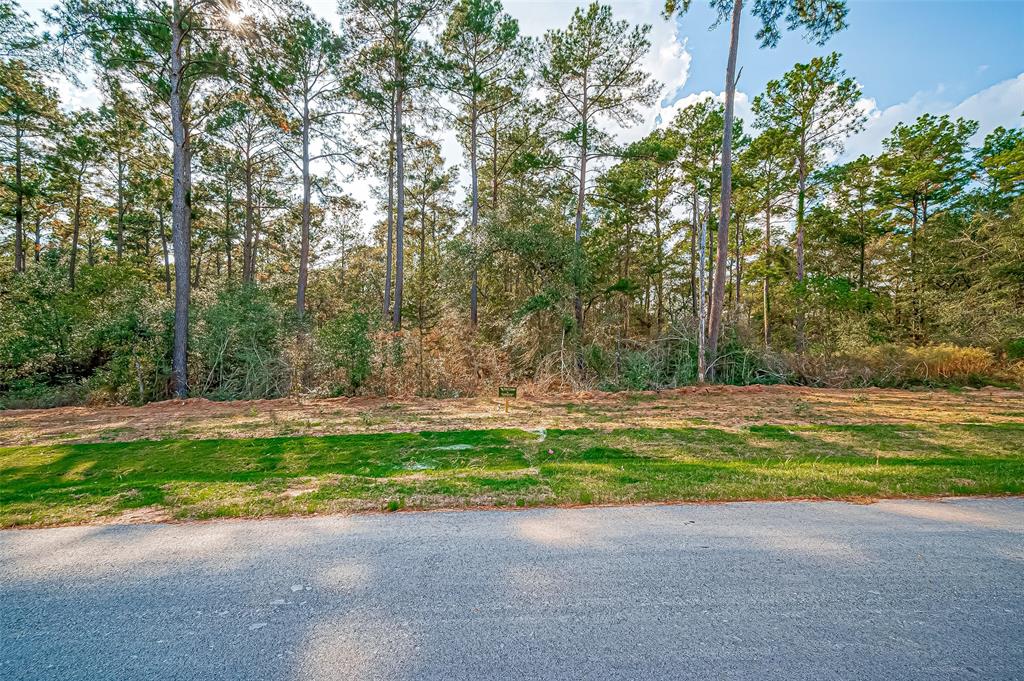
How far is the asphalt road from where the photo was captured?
203 cm

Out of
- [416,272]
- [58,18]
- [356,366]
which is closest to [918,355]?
[356,366]

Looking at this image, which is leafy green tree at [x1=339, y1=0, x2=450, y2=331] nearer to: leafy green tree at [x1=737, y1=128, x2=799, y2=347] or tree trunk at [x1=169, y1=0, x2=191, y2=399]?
tree trunk at [x1=169, y1=0, x2=191, y2=399]

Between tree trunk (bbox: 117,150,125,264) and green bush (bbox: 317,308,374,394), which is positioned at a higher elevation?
tree trunk (bbox: 117,150,125,264)

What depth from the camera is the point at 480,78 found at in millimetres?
17188

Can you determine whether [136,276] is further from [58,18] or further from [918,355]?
[918,355]

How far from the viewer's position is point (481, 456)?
606cm

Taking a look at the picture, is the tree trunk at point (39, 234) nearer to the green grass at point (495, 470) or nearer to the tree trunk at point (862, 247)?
the green grass at point (495, 470)

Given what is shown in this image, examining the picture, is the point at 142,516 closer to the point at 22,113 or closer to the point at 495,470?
the point at 495,470

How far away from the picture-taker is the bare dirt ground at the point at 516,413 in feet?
26.5

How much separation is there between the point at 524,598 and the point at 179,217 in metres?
15.0

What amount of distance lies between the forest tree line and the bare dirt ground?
1.53 metres

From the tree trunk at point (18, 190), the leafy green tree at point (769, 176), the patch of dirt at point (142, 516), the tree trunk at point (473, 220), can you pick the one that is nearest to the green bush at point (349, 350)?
the tree trunk at point (473, 220)

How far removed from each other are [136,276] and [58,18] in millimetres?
9239

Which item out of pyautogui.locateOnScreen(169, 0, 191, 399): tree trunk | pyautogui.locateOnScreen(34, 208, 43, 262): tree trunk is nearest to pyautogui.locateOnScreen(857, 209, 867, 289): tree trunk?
pyautogui.locateOnScreen(169, 0, 191, 399): tree trunk
